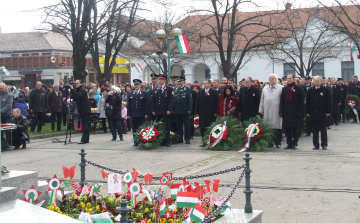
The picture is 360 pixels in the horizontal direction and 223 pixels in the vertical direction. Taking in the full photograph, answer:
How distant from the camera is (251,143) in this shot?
1209 cm

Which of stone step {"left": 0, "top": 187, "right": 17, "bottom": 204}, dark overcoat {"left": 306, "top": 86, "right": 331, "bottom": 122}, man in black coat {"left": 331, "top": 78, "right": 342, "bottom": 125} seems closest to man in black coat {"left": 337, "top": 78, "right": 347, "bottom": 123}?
man in black coat {"left": 331, "top": 78, "right": 342, "bottom": 125}

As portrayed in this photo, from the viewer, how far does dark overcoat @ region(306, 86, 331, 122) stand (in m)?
12.0

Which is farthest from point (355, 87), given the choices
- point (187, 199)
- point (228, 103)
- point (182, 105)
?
point (187, 199)

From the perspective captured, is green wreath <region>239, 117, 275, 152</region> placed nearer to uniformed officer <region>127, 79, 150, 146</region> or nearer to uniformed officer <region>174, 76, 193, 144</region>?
uniformed officer <region>174, 76, 193, 144</region>

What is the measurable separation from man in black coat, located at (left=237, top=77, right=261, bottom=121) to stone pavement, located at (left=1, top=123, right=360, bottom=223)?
1482 millimetres

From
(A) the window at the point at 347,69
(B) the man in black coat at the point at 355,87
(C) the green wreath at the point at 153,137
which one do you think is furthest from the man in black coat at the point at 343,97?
(A) the window at the point at 347,69

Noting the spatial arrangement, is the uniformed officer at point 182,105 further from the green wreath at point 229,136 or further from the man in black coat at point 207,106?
the green wreath at point 229,136

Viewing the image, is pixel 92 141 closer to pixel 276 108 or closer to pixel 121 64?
pixel 276 108

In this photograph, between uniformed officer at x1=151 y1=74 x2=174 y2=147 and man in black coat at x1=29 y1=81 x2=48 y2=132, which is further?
man in black coat at x1=29 y1=81 x2=48 y2=132

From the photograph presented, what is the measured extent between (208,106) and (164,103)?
4.63 feet

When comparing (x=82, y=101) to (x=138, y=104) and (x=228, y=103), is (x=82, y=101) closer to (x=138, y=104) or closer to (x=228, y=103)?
(x=138, y=104)

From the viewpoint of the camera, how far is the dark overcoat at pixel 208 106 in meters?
14.0

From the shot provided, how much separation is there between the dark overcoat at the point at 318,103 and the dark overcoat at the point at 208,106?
2913 mm

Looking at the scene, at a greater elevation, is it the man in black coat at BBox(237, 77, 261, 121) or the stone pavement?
the man in black coat at BBox(237, 77, 261, 121)
